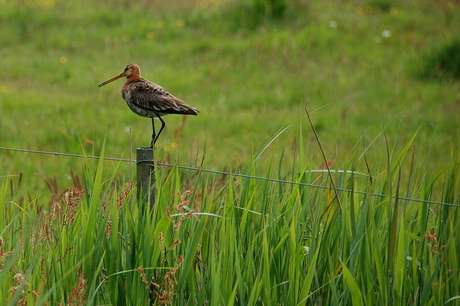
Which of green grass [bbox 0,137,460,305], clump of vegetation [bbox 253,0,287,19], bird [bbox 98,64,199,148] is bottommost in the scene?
green grass [bbox 0,137,460,305]

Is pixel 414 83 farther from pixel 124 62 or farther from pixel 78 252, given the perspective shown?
pixel 78 252

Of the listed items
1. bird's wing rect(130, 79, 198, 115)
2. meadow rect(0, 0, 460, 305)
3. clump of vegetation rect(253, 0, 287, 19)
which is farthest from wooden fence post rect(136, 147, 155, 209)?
clump of vegetation rect(253, 0, 287, 19)

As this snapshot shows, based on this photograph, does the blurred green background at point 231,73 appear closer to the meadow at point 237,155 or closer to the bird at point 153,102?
the meadow at point 237,155

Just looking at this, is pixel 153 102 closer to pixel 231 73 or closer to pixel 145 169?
pixel 145 169

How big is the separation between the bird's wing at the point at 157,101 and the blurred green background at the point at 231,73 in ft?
9.06

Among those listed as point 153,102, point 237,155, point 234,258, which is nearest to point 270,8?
point 237,155

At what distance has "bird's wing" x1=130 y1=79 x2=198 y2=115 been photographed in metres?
3.56

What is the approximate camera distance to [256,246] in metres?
3.21

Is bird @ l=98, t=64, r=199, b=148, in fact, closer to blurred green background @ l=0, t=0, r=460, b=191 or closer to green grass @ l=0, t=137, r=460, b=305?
green grass @ l=0, t=137, r=460, b=305

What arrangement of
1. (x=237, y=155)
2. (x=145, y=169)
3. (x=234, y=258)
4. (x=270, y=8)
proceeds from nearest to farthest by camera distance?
(x=234, y=258) → (x=145, y=169) → (x=237, y=155) → (x=270, y=8)

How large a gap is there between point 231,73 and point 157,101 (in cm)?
773

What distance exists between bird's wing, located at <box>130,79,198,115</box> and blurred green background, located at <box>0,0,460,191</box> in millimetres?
2763

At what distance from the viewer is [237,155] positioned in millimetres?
7414

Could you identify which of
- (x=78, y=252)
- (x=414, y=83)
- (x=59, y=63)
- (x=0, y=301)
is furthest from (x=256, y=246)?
(x=59, y=63)
